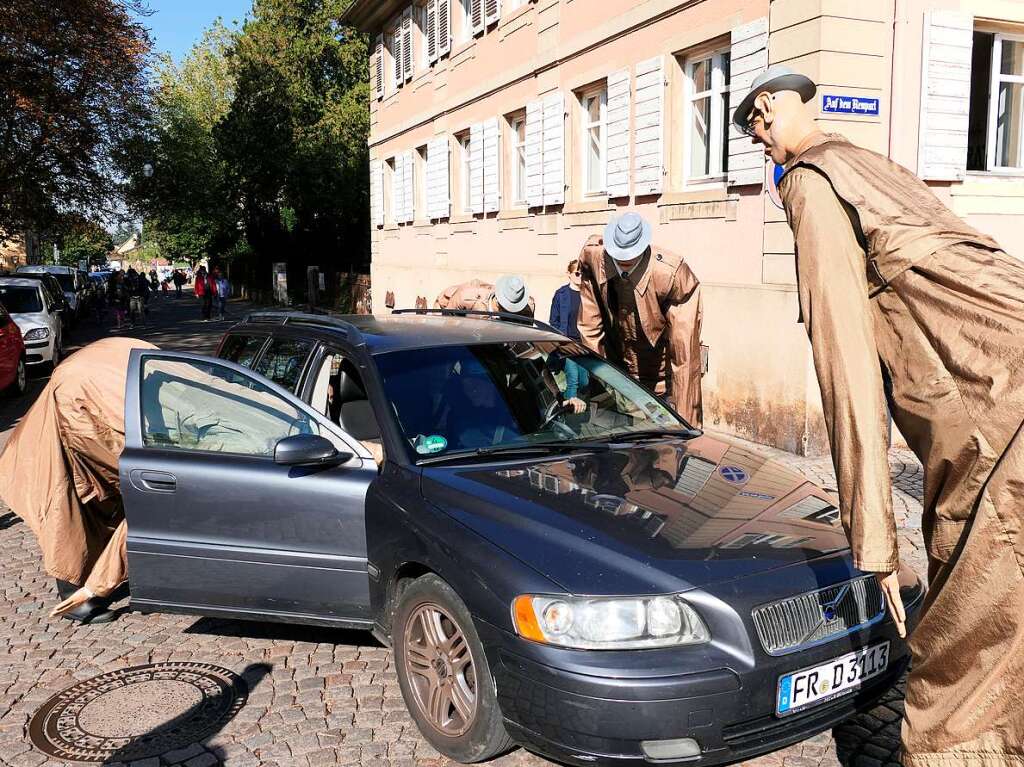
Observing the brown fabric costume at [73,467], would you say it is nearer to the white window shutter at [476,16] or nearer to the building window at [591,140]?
the building window at [591,140]

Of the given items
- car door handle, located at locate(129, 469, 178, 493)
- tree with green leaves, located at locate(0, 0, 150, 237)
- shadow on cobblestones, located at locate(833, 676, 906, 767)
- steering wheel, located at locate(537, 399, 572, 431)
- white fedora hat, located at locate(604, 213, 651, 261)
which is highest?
tree with green leaves, located at locate(0, 0, 150, 237)

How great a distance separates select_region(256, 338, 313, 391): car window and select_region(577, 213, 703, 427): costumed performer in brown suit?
228cm

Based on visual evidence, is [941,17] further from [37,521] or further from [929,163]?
[37,521]

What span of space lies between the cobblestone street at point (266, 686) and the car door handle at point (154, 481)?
85 centimetres

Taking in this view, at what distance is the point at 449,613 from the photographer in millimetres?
3471

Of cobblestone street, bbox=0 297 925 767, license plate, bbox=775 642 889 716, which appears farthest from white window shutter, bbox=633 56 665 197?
license plate, bbox=775 642 889 716

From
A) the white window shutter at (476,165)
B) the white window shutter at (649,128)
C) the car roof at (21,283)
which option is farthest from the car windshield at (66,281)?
the white window shutter at (649,128)

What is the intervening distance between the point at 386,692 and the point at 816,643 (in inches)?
75.6

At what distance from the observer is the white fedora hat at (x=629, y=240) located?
639 cm

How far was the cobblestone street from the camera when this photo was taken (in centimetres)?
370

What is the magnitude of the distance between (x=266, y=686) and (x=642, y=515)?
197 cm

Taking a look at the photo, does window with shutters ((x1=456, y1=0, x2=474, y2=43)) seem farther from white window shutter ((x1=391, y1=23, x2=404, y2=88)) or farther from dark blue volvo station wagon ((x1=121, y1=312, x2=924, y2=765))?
dark blue volvo station wagon ((x1=121, y1=312, x2=924, y2=765))

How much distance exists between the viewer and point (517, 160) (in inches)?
719

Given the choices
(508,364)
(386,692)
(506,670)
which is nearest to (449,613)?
(506,670)
